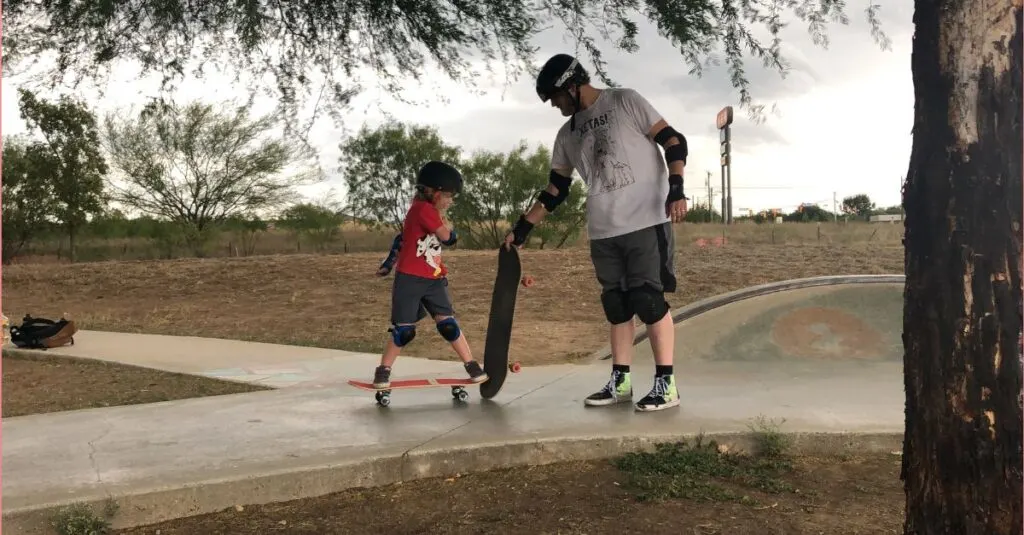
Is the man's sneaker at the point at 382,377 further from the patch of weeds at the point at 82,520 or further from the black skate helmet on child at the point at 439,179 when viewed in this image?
the patch of weeds at the point at 82,520

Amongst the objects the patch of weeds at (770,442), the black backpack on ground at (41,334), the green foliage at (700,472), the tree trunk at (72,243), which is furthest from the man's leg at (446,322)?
the tree trunk at (72,243)

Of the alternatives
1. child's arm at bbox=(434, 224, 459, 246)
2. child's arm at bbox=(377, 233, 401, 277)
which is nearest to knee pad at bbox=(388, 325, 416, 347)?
child's arm at bbox=(377, 233, 401, 277)

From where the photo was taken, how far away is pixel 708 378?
578 centimetres

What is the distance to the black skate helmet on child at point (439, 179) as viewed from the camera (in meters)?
4.81

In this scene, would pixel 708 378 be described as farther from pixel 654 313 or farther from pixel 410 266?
pixel 410 266

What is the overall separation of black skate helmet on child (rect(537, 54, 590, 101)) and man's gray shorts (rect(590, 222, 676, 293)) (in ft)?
3.12

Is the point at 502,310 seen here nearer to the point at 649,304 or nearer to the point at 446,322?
A: the point at 446,322

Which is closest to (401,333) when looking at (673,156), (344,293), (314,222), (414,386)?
(414,386)

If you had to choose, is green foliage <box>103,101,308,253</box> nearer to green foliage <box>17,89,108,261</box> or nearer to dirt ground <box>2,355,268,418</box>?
green foliage <box>17,89,108,261</box>

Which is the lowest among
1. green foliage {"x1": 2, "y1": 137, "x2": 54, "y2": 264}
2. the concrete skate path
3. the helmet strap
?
the concrete skate path

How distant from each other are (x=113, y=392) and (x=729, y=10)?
18.9 ft

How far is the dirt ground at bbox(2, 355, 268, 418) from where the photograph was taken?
5980 mm

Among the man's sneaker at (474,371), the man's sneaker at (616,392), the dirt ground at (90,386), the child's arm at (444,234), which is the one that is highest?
the child's arm at (444,234)

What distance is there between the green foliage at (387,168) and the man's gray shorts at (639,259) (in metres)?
23.5
